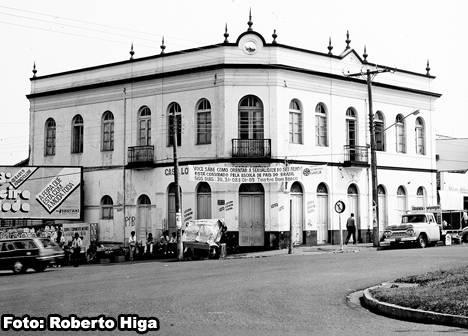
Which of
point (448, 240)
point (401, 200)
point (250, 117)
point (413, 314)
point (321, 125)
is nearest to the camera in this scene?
point (413, 314)

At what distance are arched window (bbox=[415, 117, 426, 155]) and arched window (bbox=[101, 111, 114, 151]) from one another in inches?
723

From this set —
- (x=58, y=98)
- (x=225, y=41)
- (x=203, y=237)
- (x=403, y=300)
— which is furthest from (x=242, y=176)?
(x=403, y=300)

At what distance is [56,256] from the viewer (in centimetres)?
2748

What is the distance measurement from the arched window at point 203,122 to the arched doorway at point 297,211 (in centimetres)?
508

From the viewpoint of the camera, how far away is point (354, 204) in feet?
128

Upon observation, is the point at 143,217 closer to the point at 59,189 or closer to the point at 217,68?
the point at 59,189

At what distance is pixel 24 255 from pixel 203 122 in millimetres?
12789

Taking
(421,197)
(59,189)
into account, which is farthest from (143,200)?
(421,197)

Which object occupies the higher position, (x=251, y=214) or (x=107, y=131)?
(x=107, y=131)

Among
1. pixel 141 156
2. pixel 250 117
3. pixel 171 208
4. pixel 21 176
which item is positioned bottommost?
pixel 171 208

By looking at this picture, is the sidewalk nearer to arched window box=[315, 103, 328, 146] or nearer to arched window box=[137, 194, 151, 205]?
A: arched window box=[315, 103, 328, 146]

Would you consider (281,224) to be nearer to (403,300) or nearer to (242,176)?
(242,176)

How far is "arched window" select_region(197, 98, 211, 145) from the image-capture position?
36.0 m

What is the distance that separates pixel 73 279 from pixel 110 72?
20.6 m
